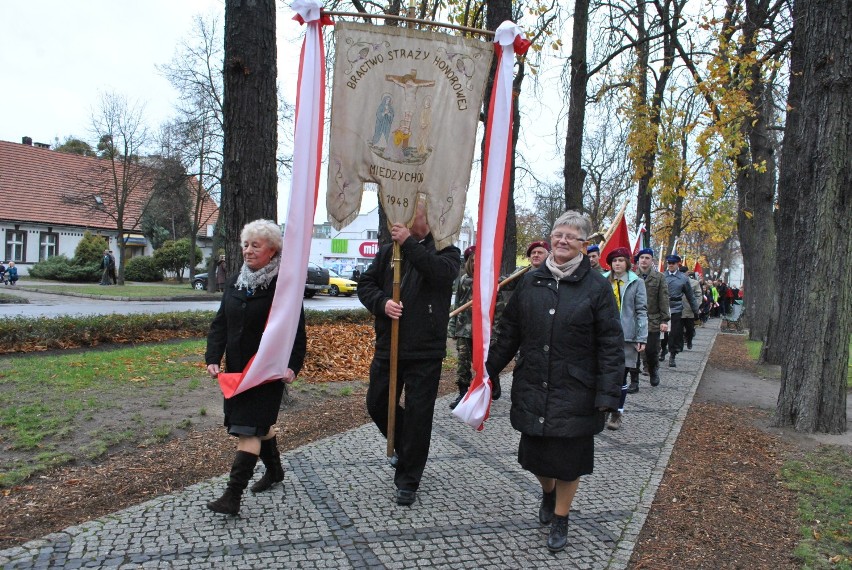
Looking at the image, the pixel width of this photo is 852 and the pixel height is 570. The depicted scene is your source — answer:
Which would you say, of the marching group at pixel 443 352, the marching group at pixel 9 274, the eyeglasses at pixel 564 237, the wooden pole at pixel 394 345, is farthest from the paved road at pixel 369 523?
the marching group at pixel 9 274

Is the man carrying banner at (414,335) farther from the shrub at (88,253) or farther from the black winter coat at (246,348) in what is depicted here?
the shrub at (88,253)

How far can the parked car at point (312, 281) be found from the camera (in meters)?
33.2

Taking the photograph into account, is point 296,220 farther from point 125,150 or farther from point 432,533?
point 125,150

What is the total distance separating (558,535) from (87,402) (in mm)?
4965

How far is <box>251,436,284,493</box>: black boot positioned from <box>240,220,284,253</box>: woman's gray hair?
1271mm

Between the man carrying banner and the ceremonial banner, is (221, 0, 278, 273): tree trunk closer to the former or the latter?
the ceremonial banner

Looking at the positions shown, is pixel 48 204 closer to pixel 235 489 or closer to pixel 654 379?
pixel 654 379

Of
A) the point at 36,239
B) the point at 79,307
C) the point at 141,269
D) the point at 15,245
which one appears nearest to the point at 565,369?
the point at 79,307

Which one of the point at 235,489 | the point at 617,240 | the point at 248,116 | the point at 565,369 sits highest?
the point at 248,116

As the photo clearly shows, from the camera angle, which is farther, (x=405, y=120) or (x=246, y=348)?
(x=405, y=120)

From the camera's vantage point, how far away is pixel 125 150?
32.1 m

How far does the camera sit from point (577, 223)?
397 centimetres

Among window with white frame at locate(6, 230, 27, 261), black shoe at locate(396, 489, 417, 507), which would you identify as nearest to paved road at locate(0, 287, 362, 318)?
black shoe at locate(396, 489, 417, 507)

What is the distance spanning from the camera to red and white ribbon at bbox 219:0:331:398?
3.96 metres
